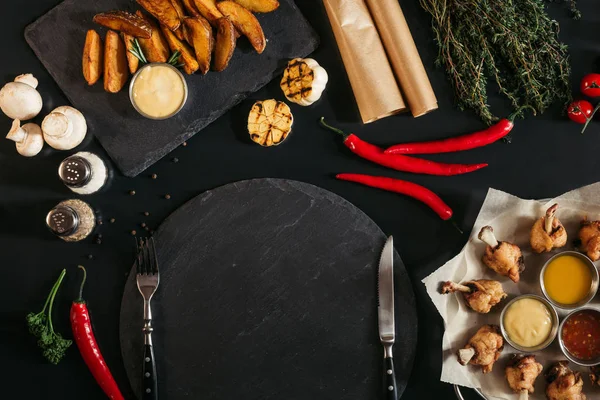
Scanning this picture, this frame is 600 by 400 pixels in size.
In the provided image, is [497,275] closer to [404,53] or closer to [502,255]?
[502,255]

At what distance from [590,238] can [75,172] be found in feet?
8.85

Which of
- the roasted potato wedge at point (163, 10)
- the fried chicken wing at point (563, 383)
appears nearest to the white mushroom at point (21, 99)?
the roasted potato wedge at point (163, 10)

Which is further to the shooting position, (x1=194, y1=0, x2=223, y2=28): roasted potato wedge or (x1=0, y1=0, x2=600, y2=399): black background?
(x1=0, y1=0, x2=600, y2=399): black background

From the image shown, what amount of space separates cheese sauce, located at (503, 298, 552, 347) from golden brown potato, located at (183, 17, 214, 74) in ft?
6.70

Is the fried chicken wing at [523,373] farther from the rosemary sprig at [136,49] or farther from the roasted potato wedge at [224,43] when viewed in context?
the rosemary sprig at [136,49]

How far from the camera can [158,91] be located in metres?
3.71

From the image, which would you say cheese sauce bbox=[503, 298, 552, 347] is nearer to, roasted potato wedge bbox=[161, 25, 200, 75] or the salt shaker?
roasted potato wedge bbox=[161, 25, 200, 75]

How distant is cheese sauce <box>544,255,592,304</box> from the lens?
3525 mm

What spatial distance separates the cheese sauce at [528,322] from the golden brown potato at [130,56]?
232 centimetres

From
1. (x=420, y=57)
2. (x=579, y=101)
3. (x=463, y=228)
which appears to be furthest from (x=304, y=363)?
(x=579, y=101)

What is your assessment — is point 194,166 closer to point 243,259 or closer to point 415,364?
point 243,259

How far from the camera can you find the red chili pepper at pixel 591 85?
12.1 ft

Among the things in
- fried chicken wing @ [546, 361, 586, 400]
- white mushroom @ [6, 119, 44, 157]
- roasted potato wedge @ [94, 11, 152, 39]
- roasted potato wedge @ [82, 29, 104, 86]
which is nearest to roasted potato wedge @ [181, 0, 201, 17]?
roasted potato wedge @ [94, 11, 152, 39]

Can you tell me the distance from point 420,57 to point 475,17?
0.36 m
